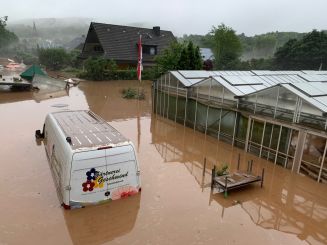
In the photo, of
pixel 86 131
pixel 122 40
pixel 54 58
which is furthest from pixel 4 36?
pixel 86 131

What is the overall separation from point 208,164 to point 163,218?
490 centimetres

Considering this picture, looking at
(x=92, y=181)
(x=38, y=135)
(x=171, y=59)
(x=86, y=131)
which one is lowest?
(x=38, y=135)

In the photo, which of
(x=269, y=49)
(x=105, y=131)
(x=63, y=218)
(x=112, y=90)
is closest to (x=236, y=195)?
(x=105, y=131)

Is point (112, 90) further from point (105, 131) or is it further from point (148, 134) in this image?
point (105, 131)

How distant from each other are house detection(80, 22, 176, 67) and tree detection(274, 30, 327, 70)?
836 inches

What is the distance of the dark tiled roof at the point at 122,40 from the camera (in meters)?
39.9

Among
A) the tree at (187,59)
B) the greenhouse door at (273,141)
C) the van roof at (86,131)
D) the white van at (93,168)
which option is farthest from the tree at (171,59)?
the white van at (93,168)

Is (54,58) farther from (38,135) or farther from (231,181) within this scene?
(231,181)

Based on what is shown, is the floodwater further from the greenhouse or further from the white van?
the greenhouse

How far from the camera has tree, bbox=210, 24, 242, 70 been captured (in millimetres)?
47594

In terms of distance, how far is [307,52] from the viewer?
43344 mm

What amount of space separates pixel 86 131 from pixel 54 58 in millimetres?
42781

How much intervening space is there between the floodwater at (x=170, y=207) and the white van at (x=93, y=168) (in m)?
0.54

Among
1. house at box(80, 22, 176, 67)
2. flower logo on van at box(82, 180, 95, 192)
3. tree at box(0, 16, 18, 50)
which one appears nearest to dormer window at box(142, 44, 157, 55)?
house at box(80, 22, 176, 67)
